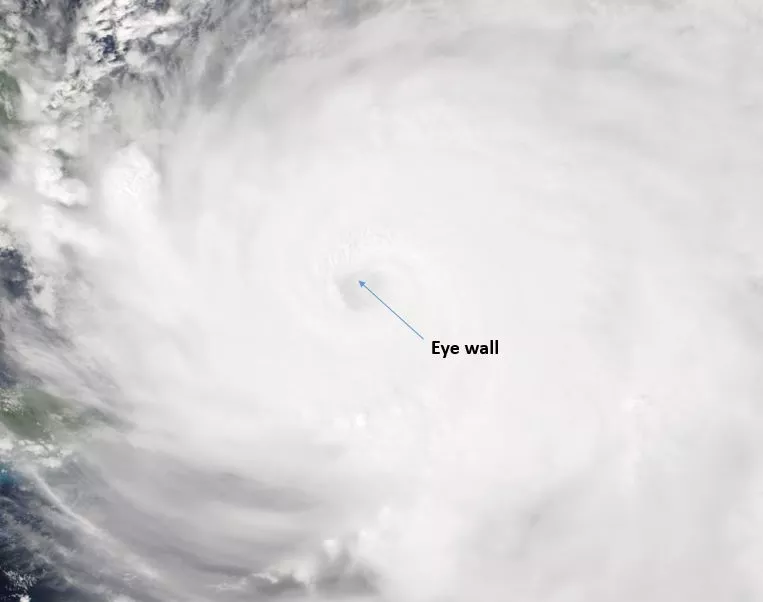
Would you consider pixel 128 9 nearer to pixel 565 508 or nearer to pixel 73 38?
pixel 73 38

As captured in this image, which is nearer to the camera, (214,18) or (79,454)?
(214,18)

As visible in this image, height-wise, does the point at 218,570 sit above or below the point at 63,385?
below

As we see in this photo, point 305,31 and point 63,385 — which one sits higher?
point 305,31

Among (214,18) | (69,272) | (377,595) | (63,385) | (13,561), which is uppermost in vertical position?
(214,18)

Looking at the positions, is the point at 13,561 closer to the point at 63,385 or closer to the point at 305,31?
the point at 63,385

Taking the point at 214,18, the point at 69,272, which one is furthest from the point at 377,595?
the point at 214,18

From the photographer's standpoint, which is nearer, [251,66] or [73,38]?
[251,66]

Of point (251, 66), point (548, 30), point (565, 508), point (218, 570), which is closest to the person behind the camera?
point (548, 30)

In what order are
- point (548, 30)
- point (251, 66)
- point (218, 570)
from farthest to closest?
point (218, 570) → point (251, 66) → point (548, 30)

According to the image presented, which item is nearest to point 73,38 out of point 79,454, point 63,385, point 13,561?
point 63,385
